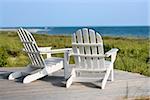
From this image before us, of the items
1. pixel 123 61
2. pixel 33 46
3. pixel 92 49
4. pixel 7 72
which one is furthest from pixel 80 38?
pixel 123 61

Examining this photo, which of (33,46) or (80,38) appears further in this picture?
(33,46)

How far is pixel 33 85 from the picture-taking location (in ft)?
15.5

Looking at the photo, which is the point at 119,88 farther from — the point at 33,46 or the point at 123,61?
the point at 123,61

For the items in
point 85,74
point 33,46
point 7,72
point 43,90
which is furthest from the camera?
point 7,72

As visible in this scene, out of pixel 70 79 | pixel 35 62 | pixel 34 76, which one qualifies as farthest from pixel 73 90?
pixel 35 62

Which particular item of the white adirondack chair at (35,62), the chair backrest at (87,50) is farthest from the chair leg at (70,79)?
the white adirondack chair at (35,62)

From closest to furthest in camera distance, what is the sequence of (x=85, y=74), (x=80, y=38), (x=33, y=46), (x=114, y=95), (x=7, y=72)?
(x=114, y=95) < (x=80, y=38) < (x=33, y=46) < (x=85, y=74) < (x=7, y=72)

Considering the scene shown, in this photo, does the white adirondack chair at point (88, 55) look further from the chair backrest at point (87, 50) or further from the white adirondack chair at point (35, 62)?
the white adirondack chair at point (35, 62)

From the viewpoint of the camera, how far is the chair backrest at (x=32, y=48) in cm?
505

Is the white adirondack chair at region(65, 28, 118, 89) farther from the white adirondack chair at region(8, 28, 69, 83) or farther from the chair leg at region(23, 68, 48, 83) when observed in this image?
the chair leg at region(23, 68, 48, 83)

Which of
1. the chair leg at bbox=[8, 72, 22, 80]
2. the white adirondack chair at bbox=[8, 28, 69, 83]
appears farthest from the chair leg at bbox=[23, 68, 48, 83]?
the chair leg at bbox=[8, 72, 22, 80]

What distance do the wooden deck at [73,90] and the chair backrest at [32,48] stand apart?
0.28m

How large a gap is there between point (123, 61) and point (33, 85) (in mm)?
2812

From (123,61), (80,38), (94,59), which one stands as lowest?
(123,61)
